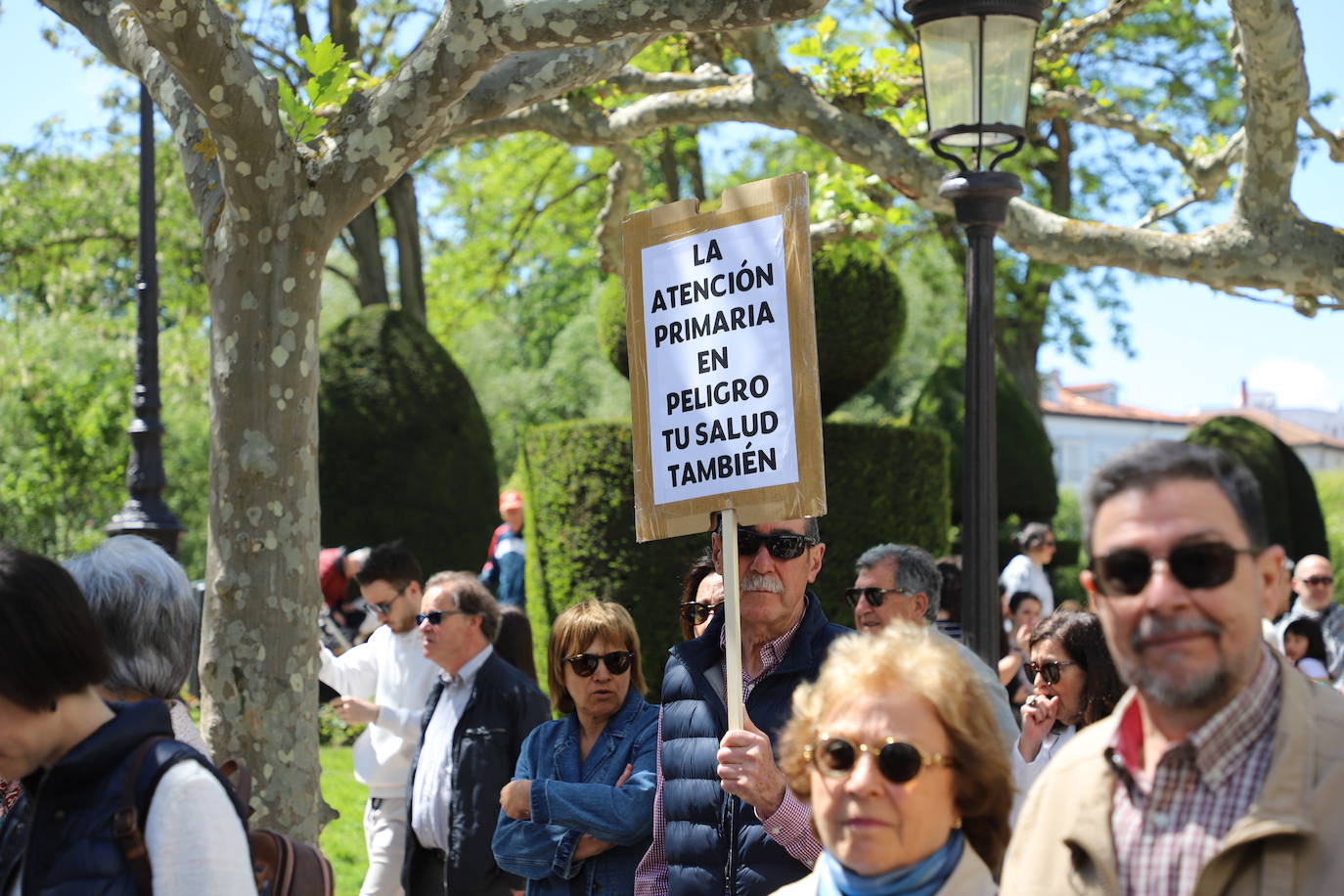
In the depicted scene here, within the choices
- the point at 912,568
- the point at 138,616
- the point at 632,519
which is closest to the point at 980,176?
the point at 912,568

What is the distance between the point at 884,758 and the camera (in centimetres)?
254

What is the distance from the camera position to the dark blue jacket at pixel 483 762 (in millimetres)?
5801

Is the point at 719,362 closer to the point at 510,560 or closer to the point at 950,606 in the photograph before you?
the point at 950,606

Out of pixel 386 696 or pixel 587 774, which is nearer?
pixel 587 774

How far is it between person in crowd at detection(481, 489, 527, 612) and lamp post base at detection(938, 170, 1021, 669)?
617cm

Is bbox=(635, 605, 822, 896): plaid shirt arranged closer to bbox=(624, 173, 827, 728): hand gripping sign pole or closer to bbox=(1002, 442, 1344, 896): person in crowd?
bbox=(624, 173, 827, 728): hand gripping sign pole

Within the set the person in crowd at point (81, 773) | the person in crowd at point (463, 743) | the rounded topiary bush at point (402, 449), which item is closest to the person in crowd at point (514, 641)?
the person in crowd at point (463, 743)

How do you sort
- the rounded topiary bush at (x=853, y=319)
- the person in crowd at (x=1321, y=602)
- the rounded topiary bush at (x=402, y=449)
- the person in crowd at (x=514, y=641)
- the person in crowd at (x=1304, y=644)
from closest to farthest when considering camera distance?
the person in crowd at (x=514, y=641), the person in crowd at (x=1304, y=644), the person in crowd at (x=1321, y=602), the rounded topiary bush at (x=853, y=319), the rounded topiary bush at (x=402, y=449)

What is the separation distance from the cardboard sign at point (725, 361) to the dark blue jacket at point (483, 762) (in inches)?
76.6

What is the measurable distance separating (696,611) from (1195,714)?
9.19 feet

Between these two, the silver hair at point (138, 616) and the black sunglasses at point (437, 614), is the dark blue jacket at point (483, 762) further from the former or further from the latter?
the silver hair at point (138, 616)

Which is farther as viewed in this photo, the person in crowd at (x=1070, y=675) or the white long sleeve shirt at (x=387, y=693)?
the white long sleeve shirt at (x=387, y=693)

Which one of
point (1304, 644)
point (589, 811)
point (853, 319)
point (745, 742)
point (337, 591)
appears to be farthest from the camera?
point (853, 319)

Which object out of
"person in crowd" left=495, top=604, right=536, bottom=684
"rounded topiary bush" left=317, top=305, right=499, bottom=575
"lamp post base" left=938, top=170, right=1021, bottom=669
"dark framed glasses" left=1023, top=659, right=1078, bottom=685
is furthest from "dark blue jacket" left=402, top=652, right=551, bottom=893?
"rounded topiary bush" left=317, top=305, right=499, bottom=575
